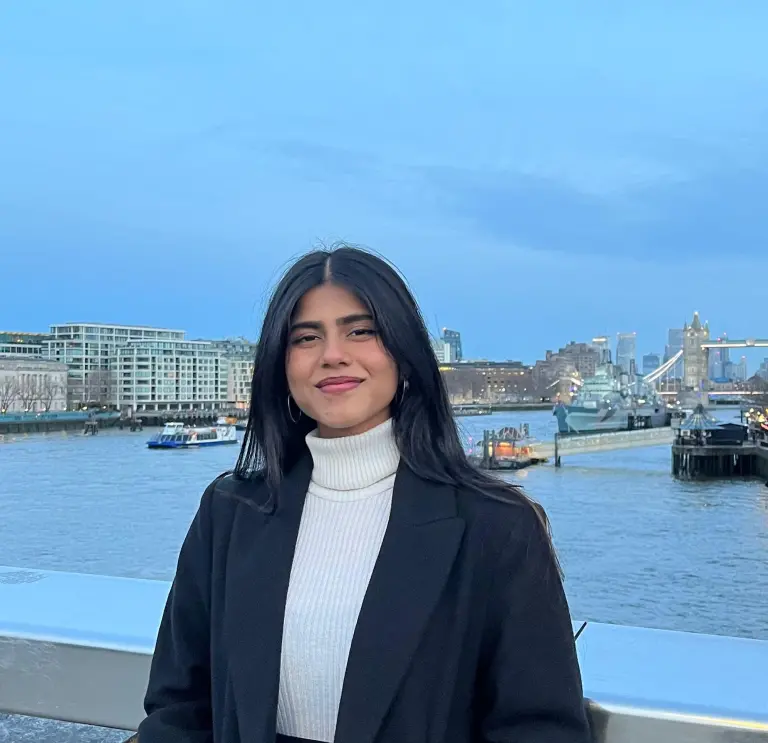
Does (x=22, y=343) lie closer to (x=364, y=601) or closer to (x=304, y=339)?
(x=304, y=339)

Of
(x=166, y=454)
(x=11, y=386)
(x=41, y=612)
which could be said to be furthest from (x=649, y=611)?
(x=11, y=386)

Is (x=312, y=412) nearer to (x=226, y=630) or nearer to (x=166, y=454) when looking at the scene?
(x=226, y=630)

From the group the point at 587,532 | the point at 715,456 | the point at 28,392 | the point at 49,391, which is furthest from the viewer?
the point at 49,391

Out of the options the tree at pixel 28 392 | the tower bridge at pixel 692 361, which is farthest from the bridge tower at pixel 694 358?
the tree at pixel 28 392

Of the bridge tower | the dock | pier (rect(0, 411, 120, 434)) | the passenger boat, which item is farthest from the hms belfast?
the bridge tower

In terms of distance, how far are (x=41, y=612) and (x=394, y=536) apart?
505 mm

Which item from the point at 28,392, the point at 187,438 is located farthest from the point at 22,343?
the point at 187,438

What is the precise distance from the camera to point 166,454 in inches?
1147

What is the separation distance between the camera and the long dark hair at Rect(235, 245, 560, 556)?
84 centimetres

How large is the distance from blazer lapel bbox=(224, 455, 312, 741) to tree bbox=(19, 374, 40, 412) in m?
54.9

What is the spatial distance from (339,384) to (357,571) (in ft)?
0.56

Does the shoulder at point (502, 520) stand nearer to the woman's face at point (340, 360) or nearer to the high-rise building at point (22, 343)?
the woman's face at point (340, 360)

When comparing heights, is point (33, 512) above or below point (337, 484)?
below

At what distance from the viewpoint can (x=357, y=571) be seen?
815mm
